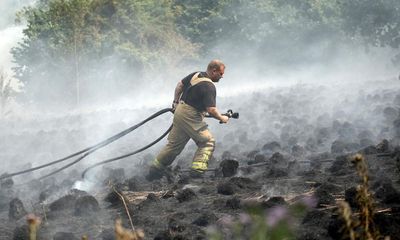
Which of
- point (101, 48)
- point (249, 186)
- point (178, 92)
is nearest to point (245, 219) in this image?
point (249, 186)

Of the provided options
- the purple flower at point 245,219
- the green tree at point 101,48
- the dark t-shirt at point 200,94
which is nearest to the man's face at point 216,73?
the dark t-shirt at point 200,94

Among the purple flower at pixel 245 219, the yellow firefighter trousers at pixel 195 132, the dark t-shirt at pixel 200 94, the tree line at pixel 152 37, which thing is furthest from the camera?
the tree line at pixel 152 37

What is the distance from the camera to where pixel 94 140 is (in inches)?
482

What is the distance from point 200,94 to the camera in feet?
23.2

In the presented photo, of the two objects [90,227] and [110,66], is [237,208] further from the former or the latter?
[110,66]

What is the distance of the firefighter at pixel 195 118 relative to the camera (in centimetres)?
705

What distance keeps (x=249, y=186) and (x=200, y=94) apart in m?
1.61

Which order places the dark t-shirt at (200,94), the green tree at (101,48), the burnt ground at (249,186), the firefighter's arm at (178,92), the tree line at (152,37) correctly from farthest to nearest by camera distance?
the green tree at (101,48)
the tree line at (152,37)
the firefighter's arm at (178,92)
the dark t-shirt at (200,94)
the burnt ground at (249,186)

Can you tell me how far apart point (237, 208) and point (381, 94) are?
766 cm

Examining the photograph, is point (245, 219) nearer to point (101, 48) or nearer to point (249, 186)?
point (249, 186)

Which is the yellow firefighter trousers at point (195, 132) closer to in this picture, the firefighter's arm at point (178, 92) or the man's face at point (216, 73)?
the firefighter's arm at point (178, 92)

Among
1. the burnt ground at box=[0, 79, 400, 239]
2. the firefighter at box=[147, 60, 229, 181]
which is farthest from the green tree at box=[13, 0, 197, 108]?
the firefighter at box=[147, 60, 229, 181]

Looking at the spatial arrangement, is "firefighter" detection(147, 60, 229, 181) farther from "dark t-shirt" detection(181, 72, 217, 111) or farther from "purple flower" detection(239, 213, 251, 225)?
"purple flower" detection(239, 213, 251, 225)

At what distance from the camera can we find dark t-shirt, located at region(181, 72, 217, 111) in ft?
23.0
